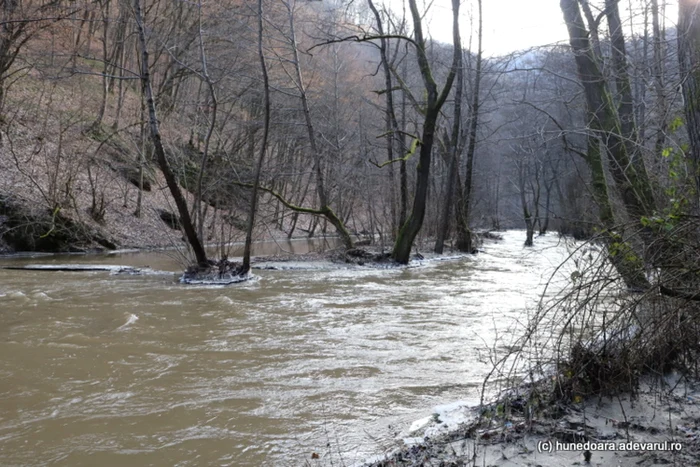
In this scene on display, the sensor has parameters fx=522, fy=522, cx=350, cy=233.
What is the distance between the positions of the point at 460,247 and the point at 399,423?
1676 centimetres

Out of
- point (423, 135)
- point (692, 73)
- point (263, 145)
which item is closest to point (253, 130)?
point (423, 135)

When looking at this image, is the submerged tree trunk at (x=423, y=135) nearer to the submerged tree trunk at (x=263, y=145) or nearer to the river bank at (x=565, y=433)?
the submerged tree trunk at (x=263, y=145)

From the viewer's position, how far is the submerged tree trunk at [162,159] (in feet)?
33.6

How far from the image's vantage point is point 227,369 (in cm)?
496

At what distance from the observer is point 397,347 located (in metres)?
5.83

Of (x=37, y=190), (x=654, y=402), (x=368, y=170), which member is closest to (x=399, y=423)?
(x=654, y=402)

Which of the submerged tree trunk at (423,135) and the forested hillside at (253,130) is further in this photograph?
the submerged tree trunk at (423,135)

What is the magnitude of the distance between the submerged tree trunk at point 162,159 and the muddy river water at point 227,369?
1667 mm

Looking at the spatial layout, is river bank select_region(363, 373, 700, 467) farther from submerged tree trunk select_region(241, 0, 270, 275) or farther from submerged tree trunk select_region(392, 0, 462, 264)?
submerged tree trunk select_region(392, 0, 462, 264)

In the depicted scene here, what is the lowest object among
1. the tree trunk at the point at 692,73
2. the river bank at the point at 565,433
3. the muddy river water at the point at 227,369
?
the muddy river water at the point at 227,369

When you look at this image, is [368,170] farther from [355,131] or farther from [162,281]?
[162,281]

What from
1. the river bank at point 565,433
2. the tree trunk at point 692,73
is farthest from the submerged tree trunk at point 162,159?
the tree trunk at point 692,73

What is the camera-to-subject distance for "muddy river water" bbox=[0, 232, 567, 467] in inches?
133

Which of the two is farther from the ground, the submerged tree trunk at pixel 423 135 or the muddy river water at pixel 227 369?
the submerged tree trunk at pixel 423 135
